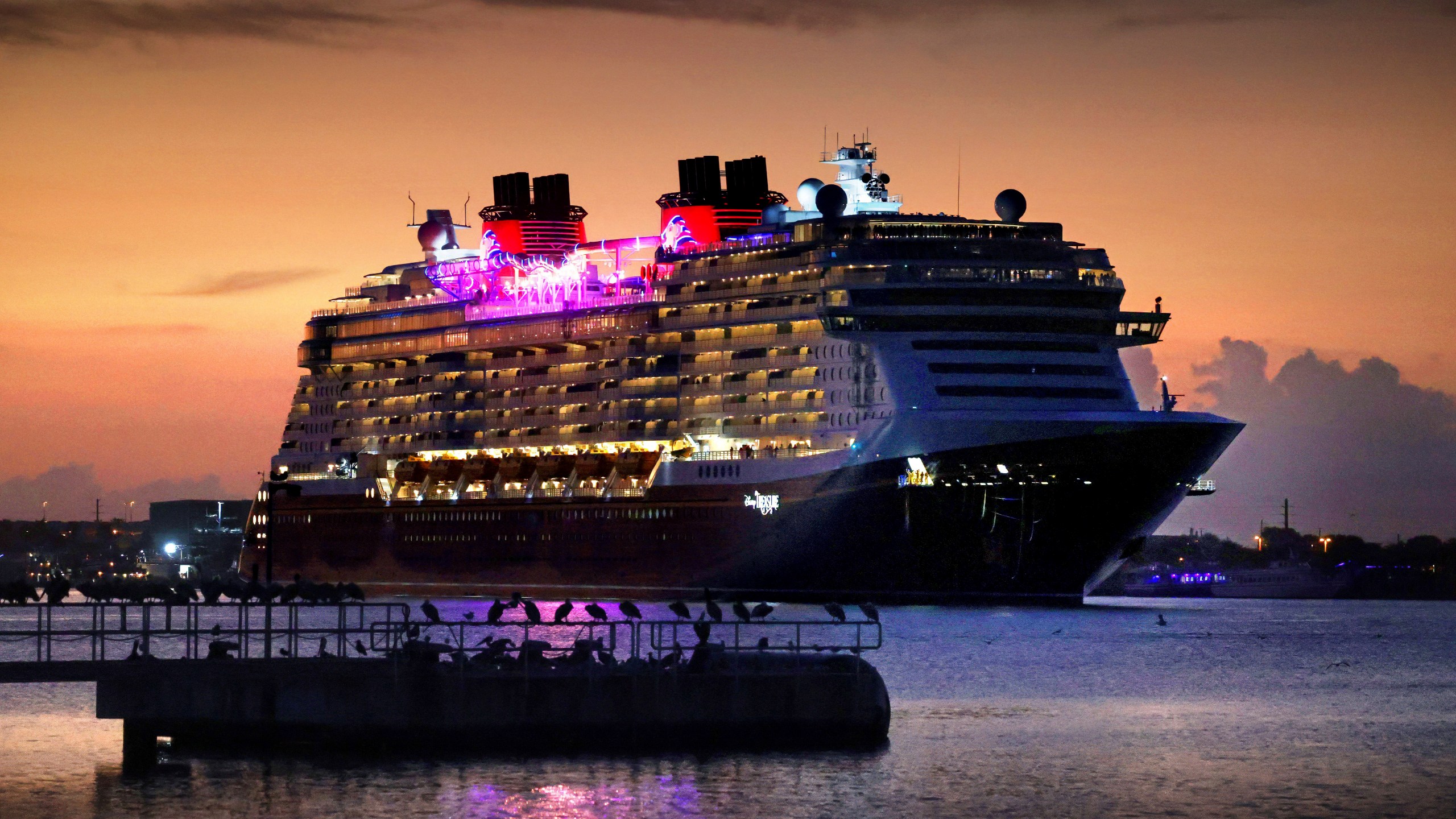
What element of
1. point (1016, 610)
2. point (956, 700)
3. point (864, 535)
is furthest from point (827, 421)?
A: point (956, 700)

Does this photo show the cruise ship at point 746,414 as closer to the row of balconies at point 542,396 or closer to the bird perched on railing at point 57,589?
the row of balconies at point 542,396

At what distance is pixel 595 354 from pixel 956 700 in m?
54.2

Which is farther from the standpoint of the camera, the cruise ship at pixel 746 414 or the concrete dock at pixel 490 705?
the cruise ship at pixel 746 414

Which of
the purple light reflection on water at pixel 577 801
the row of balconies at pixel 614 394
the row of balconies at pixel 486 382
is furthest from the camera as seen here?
the row of balconies at pixel 486 382

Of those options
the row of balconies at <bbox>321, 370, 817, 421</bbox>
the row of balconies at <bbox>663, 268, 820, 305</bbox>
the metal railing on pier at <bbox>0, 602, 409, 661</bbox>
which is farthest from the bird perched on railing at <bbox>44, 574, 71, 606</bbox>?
the row of balconies at <bbox>663, 268, 820, 305</bbox>

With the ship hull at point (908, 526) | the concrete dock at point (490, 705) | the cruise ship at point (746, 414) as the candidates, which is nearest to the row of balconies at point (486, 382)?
the cruise ship at point (746, 414)

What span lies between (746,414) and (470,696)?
5618 centimetres

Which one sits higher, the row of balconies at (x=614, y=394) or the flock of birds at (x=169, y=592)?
the row of balconies at (x=614, y=394)

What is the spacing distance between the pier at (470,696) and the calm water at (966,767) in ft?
2.14

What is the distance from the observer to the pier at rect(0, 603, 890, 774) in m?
43.9

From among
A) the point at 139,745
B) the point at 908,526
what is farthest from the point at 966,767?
the point at 908,526

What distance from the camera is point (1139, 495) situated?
9062 cm

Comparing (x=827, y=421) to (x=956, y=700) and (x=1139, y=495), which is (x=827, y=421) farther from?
(x=956, y=700)

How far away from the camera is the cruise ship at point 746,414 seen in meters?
90.6
